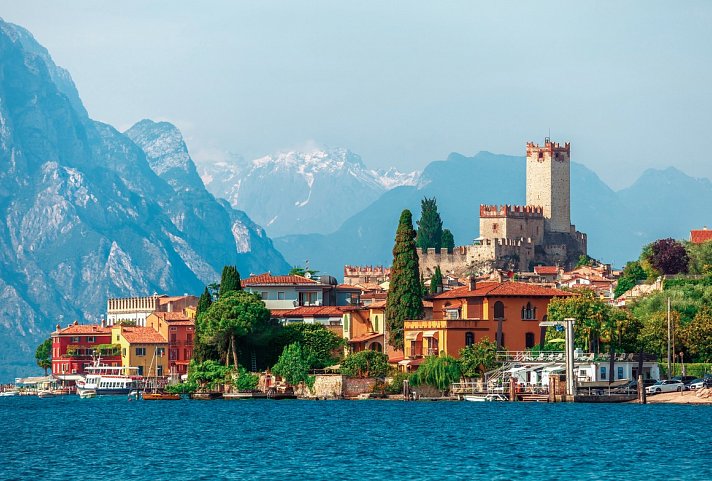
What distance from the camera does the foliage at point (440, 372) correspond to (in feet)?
326

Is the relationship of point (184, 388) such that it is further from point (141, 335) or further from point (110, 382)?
point (141, 335)

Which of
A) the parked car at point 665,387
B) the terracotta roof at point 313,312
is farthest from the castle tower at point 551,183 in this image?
the parked car at point 665,387

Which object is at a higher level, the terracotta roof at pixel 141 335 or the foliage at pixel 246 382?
the terracotta roof at pixel 141 335

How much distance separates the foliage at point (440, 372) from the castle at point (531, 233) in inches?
2850

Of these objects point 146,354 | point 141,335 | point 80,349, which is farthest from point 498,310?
point 80,349

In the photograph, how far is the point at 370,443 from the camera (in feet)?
228

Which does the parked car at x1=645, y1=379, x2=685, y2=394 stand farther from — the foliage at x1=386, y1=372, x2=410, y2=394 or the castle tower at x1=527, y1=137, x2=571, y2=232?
the castle tower at x1=527, y1=137, x2=571, y2=232

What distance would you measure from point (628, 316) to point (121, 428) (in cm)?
3703

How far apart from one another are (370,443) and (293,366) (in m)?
→ 39.3

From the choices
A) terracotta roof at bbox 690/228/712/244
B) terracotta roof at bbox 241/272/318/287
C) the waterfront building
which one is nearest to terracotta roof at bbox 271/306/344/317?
terracotta roof at bbox 241/272/318/287

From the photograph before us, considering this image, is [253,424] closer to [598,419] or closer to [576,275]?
[598,419]

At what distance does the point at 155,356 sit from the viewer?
155125mm

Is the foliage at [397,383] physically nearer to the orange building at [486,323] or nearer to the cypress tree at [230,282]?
the orange building at [486,323]

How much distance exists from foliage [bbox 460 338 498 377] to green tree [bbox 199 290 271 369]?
60.2 ft
